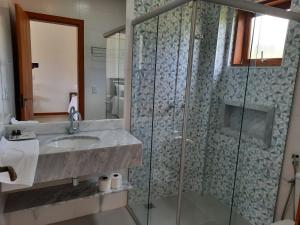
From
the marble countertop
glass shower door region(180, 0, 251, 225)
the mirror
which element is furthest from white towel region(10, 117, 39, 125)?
glass shower door region(180, 0, 251, 225)

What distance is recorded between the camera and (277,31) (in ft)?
6.67

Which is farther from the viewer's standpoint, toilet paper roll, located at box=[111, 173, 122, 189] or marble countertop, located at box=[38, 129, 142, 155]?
toilet paper roll, located at box=[111, 173, 122, 189]

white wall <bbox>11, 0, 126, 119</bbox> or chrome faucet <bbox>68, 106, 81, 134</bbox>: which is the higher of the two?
white wall <bbox>11, 0, 126, 119</bbox>

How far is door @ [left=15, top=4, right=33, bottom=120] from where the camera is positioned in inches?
68.1

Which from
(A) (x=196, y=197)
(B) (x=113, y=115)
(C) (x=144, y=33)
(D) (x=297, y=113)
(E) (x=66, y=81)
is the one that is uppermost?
(C) (x=144, y=33)

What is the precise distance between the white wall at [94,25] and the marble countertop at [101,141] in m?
0.20

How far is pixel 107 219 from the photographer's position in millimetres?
2201

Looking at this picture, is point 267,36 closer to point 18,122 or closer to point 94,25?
point 94,25

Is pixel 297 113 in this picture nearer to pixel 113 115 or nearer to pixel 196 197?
pixel 196 197

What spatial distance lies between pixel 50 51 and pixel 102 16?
55 cm

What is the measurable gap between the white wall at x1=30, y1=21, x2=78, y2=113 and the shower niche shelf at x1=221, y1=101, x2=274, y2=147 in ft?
5.37

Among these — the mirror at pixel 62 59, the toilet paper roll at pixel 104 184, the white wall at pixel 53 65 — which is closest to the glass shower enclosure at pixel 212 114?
the mirror at pixel 62 59

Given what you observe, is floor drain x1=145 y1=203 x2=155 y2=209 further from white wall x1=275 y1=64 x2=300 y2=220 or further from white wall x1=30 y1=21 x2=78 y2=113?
white wall x1=30 y1=21 x2=78 y2=113

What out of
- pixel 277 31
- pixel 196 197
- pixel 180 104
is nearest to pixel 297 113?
pixel 277 31
